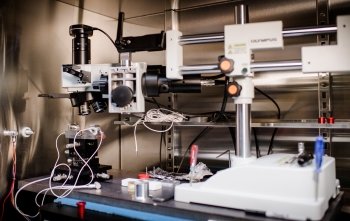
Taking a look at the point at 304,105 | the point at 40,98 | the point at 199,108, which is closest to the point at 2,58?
the point at 40,98

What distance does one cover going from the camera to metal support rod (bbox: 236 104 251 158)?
109 centimetres

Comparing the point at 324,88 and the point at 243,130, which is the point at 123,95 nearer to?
the point at 243,130

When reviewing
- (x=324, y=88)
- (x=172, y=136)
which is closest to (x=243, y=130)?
(x=324, y=88)

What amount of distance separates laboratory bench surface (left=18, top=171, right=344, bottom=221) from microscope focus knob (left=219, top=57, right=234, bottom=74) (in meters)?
0.44

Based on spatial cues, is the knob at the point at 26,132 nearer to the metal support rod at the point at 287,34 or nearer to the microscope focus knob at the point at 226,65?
the metal support rod at the point at 287,34

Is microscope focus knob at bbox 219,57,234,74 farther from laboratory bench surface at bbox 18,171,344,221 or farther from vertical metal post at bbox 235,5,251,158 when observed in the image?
laboratory bench surface at bbox 18,171,344,221

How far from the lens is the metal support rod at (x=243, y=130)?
1.09m

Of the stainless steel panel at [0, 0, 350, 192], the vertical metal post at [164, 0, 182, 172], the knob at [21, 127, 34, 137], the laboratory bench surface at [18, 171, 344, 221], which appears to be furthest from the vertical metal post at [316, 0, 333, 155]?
the knob at [21, 127, 34, 137]

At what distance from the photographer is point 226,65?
1051 millimetres

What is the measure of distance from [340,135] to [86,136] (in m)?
1.12

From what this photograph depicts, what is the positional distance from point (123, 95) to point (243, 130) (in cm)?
45

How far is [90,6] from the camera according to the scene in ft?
6.07

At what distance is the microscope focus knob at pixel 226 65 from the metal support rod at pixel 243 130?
0.44ft

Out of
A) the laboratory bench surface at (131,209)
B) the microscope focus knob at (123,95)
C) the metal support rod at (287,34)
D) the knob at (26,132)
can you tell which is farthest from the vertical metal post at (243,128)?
the knob at (26,132)
